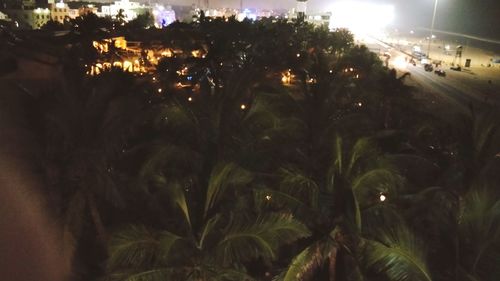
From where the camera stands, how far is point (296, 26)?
196 feet

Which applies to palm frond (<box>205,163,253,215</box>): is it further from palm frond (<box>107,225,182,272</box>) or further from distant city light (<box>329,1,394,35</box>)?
distant city light (<box>329,1,394,35</box>)

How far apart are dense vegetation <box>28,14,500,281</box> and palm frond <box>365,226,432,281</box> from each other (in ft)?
0.05

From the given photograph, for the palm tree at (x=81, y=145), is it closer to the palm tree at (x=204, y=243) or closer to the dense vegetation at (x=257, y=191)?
the dense vegetation at (x=257, y=191)

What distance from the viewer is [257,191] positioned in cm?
738

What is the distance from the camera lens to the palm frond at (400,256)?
5672 millimetres

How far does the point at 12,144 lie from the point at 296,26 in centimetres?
5218

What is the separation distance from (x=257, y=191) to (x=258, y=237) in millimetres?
1228

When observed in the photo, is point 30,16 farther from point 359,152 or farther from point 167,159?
point 359,152

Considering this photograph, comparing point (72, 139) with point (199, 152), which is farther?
point (199, 152)

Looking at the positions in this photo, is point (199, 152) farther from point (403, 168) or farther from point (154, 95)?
point (154, 95)

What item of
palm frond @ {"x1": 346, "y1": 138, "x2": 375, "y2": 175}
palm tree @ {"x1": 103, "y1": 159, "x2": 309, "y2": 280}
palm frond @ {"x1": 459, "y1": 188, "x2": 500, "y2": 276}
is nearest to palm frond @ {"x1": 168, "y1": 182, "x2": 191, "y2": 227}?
palm tree @ {"x1": 103, "y1": 159, "x2": 309, "y2": 280}

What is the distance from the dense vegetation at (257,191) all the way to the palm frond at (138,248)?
19mm

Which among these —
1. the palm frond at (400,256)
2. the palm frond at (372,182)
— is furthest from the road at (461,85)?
the palm frond at (400,256)

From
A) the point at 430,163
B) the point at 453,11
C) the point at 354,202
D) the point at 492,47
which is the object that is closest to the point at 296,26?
the point at 492,47
